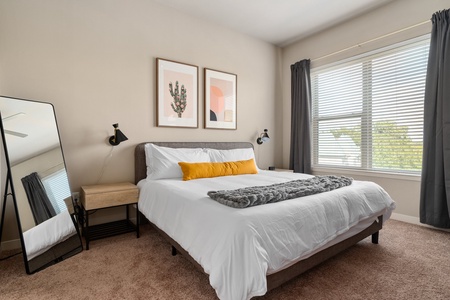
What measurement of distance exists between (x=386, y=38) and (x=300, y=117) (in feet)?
5.13

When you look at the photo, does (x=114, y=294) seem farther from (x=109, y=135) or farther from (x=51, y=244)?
(x=109, y=135)

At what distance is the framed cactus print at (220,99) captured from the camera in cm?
351

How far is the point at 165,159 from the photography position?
2.78 m

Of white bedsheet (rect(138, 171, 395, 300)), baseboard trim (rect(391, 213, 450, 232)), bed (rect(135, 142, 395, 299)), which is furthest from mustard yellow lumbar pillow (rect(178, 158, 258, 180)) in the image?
baseboard trim (rect(391, 213, 450, 232))

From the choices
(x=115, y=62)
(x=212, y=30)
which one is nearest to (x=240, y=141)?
(x=212, y=30)

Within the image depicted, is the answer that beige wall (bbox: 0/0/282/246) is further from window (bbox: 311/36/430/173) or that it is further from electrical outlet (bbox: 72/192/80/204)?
window (bbox: 311/36/430/173)

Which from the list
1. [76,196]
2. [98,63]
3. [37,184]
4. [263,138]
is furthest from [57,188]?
[263,138]

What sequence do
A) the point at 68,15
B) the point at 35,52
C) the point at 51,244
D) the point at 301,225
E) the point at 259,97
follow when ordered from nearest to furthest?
the point at 301,225, the point at 51,244, the point at 35,52, the point at 68,15, the point at 259,97

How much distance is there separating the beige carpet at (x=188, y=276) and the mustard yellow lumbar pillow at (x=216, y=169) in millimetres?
821

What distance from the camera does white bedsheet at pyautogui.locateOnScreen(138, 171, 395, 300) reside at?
1.23 meters

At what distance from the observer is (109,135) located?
2.74 m

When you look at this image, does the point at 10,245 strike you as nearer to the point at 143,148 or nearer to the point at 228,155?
the point at 143,148

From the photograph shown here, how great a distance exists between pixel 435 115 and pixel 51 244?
162 inches

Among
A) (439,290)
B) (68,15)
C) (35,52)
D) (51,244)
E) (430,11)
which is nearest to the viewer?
(439,290)
